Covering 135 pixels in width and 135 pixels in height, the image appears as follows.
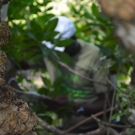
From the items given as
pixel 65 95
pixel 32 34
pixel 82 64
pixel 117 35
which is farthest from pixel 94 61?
pixel 117 35

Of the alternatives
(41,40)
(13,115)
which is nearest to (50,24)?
(41,40)

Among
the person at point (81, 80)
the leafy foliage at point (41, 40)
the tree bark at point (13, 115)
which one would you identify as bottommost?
the person at point (81, 80)

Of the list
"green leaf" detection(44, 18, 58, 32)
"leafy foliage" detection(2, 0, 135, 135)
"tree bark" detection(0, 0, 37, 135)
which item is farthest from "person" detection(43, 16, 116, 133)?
"tree bark" detection(0, 0, 37, 135)

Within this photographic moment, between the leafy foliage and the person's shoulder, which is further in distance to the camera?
the person's shoulder

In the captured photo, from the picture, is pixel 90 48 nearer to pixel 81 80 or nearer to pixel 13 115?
pixel 81 80

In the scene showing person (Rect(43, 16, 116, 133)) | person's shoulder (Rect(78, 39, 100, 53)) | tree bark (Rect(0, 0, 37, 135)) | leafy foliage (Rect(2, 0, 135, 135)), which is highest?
tree bark (Rect(0, 0, 37, 135))

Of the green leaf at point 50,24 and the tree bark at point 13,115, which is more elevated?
the tree bark at point 13,115

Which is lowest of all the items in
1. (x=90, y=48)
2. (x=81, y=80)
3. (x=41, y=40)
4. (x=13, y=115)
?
(x=81, y=80)

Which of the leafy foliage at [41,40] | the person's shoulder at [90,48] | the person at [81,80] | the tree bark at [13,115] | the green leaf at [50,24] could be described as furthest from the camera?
the person's shoulder at [90,48]

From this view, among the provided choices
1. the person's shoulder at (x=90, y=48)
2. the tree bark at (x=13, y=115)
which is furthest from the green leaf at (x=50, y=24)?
the tree bark at (x=13, y=115)

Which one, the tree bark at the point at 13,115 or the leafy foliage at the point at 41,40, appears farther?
the leafy foliage at the point at 41,40

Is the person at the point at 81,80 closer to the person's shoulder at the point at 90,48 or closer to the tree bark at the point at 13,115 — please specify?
the person's shoulder at the point at 90,48

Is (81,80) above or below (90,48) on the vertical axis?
below

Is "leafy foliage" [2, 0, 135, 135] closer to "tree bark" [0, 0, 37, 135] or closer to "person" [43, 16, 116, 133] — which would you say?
"person" [43, 16, 116, 133]
